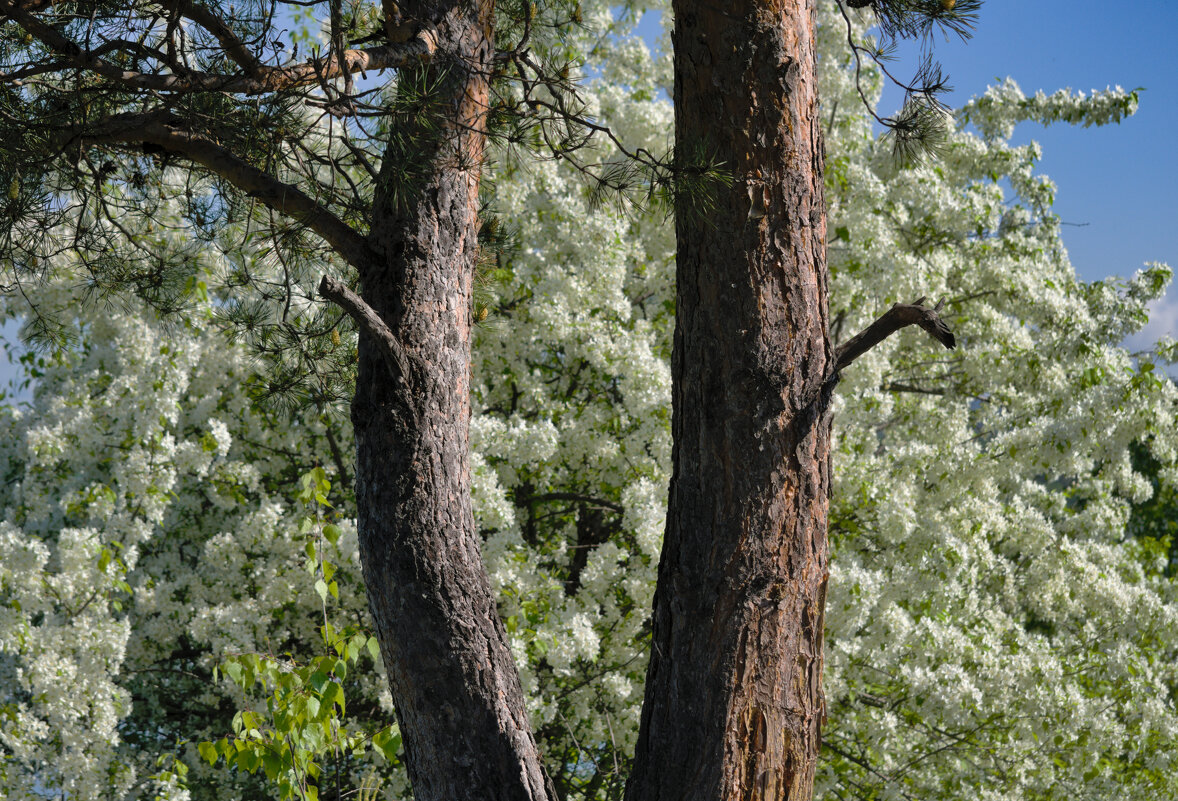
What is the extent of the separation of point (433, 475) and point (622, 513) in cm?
420

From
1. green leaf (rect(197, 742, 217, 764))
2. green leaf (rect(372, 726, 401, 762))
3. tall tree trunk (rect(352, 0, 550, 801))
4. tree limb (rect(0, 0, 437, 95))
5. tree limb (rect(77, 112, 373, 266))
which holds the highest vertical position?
Result: tree limb (rect(0, 0, 437, 95))

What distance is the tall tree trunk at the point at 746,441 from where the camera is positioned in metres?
2.32

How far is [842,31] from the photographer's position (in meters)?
8.28

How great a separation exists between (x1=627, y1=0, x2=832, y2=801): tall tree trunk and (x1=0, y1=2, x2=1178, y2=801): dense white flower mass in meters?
2.94

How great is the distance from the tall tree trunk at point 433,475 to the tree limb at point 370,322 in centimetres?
2

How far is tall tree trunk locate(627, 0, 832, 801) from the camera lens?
7.61ft

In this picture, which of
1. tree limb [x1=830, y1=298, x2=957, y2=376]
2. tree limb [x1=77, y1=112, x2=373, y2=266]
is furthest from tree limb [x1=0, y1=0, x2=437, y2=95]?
tree limb [x1=830, y1=298, x2=957, y2=376]

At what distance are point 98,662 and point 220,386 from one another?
8.11ft

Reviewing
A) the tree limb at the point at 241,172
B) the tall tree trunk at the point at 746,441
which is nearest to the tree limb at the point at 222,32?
the tree limb at the point at 241,172

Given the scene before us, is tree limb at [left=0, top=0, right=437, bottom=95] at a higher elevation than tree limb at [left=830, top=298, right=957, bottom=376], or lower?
higher

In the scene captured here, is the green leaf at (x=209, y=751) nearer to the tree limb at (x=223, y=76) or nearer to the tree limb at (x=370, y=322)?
the tree limb at (x=370, y=322)

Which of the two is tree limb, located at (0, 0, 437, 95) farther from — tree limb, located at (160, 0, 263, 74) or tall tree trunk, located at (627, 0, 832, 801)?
tall tree trunk, located at (627, 0, 832, 801)

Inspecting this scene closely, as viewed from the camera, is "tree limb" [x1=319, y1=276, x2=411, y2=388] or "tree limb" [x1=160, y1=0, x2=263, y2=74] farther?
"tree limb" [x1=160, y1=0, x2=263, y2=74]

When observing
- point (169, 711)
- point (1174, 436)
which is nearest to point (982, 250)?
point (1174, 436)
